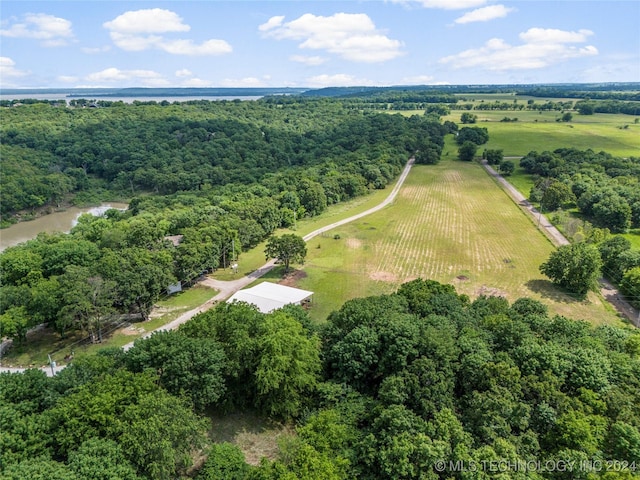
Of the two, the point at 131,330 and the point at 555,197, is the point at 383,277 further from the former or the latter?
the point at 555,197

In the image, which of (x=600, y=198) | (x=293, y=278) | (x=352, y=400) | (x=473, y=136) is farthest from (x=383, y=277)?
(x=473, y=136)

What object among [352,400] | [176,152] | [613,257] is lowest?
[613,257]

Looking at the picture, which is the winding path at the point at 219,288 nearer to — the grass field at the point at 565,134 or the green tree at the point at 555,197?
the green tree at the point at 555,197

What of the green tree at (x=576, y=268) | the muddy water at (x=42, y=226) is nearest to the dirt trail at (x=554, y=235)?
the green tree at (x=576, y=268)

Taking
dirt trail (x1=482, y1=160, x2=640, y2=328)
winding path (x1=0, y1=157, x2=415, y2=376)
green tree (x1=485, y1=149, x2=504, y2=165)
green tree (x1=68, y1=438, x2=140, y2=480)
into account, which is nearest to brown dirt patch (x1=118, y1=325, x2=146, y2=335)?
winding path (x1=0, y1=157, x2=415, y2=376)

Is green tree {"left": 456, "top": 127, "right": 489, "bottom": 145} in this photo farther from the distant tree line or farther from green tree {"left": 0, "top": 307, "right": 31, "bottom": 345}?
green tree {"left": 0, "top": 307, "right": 31, "bottom": 345}

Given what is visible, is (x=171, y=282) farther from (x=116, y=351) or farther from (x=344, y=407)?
(x=344, y=407)
